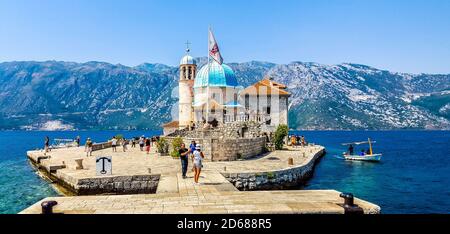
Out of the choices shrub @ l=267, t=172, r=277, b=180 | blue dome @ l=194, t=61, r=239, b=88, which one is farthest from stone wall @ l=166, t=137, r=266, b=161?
blue dome @ l=194, t=61, r=239, b=88

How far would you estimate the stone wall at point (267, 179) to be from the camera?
63.0ft

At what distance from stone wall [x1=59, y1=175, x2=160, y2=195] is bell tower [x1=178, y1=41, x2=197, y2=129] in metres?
36.3

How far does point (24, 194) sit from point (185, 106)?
118 ft

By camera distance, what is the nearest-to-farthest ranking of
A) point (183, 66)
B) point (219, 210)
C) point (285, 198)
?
point (219, 210), point (285, 198), point (183, 66)

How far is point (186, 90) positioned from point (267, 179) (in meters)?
36.6

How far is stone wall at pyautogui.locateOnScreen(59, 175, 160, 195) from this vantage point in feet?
58.6

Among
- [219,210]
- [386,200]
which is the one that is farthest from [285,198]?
[386,200]

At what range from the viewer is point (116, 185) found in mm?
18219

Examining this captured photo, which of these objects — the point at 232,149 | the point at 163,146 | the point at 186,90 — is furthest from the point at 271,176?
the point at 186,90

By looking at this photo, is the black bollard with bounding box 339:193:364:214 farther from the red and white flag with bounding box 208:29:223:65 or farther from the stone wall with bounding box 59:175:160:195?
the red and white flag with bounding box 208:29:223:65

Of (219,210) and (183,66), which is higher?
(183,66)

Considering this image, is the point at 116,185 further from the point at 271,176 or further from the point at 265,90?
the point at 265,90
